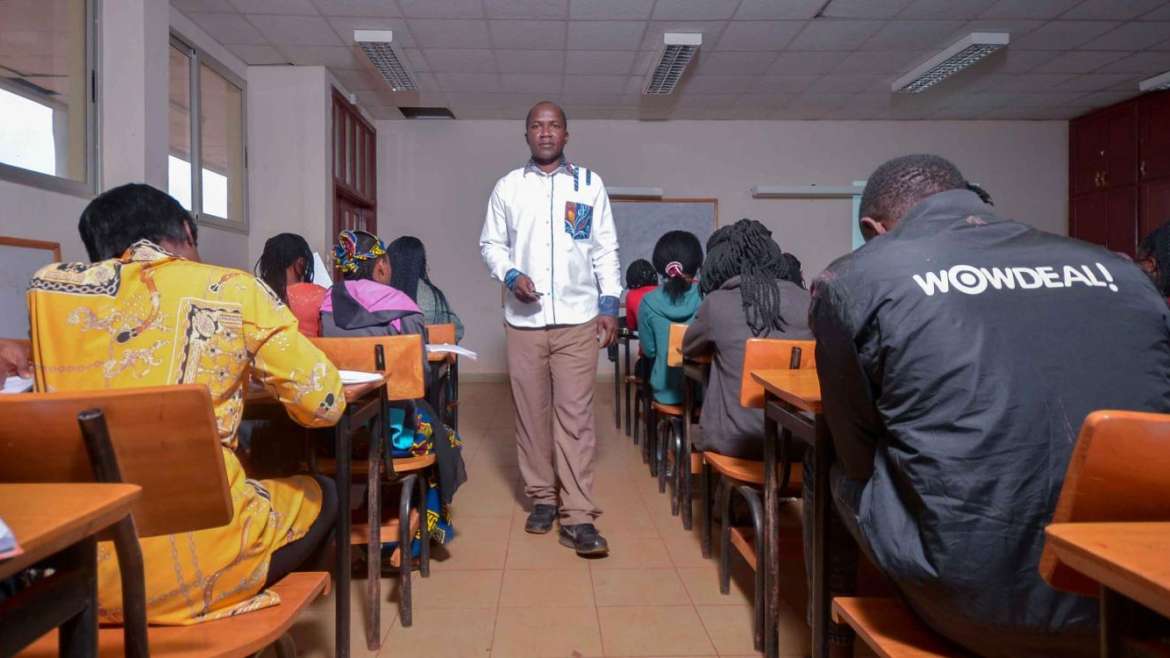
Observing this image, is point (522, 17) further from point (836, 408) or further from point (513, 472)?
point (836, 408)

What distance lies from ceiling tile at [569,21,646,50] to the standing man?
2.46m

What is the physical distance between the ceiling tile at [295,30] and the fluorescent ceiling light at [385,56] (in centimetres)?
20

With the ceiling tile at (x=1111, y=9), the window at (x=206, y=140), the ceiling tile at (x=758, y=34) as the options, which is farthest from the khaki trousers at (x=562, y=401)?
the ceiling tile at (x=1111, y=9)

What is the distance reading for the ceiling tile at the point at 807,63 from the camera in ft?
17.7

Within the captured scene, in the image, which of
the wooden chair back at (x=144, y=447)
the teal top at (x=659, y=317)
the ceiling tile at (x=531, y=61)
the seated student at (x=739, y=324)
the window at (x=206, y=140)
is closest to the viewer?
the wooden chair back at (x=144, y=447)

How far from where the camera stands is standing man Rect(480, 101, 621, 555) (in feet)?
8.50

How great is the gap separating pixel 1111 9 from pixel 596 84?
357 cm

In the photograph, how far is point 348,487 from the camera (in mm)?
1578

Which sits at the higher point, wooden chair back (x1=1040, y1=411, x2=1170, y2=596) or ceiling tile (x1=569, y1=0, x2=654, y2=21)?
ceiling tile (x1=569, y1=0, x2=654, y2=21)

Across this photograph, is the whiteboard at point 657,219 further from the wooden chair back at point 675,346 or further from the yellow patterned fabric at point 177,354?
the yellow patterned fabric at point 177,354

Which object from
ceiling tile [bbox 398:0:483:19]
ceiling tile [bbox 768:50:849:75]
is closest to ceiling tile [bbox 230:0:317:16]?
ceiling tile [bbox 398:0:483:19]

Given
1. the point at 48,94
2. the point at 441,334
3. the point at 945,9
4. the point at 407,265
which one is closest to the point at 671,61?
the point at 945,9

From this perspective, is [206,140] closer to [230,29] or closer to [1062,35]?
[230,29]

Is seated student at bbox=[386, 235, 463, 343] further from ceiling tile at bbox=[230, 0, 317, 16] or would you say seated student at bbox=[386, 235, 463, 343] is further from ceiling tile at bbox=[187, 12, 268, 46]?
ceiling tile at bbox=[187, 12, 268, 46]
